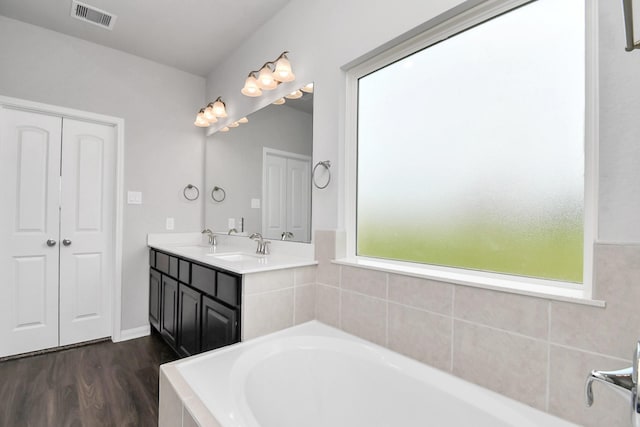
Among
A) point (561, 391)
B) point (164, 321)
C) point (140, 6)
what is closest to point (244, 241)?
point (164, 321)

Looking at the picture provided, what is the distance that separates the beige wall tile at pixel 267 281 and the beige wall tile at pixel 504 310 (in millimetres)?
905

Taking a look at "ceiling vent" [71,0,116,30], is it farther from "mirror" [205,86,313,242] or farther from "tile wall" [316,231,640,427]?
"tile wall" [316,231,640,427]

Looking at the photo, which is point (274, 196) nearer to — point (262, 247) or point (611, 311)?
point (262, 247)

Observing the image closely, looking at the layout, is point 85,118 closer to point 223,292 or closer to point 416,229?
point 223,292

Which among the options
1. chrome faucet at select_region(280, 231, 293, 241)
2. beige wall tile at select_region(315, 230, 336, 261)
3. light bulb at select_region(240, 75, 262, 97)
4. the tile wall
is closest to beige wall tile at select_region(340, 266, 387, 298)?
the tile wall

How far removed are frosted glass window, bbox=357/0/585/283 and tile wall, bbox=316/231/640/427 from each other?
16cm

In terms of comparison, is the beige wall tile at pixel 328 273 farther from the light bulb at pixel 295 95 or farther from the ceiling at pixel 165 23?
the ceiling at pixel 165 23

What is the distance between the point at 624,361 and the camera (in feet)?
2.91

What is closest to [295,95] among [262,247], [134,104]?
[262,247]

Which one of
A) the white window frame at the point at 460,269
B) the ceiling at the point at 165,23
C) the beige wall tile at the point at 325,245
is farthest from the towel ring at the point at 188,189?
the white window frame at the point at 460,269

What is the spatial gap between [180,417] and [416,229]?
1.25 meters

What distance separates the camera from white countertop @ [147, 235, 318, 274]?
1.68m

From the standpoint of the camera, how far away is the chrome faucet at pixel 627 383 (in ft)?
2.04

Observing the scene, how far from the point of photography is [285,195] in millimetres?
2238
